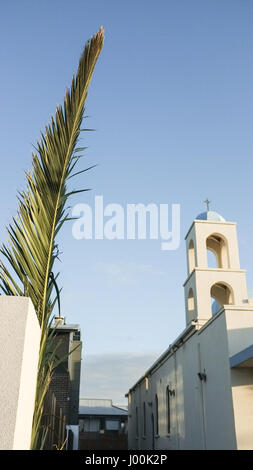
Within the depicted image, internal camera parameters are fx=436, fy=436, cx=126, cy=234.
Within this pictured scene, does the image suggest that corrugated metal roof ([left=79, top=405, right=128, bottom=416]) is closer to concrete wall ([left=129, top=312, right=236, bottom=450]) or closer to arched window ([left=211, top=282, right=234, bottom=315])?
concrete wall ([left=129, top=312, right=236, bottom=450])

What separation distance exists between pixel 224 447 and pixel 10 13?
416 inches

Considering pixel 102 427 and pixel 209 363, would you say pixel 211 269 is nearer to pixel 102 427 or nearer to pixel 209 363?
pixel 209 363

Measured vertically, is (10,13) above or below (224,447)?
above

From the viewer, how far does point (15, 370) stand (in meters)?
2.03

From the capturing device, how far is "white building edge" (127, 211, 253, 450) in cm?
1059

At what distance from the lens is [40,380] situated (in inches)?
104

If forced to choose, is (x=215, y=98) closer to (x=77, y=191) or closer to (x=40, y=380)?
(x=77, y=191)

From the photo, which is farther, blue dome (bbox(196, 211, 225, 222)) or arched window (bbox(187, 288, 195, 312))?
blue dome (bbox(196, 211, 225, 222))

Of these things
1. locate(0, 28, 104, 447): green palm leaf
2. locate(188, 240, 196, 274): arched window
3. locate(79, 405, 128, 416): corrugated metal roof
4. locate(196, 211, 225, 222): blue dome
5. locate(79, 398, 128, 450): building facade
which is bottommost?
locate(0, 28, 104, 447): green palm leaf

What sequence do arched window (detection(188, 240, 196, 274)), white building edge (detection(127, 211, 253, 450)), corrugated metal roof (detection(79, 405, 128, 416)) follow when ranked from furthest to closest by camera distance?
1. corrugated metal roof (detection(79, 405, 128, 416))
2. arched window (detection(188, 240, 196, 274))
3. white building edge (detection(127, 211, 253, 450))

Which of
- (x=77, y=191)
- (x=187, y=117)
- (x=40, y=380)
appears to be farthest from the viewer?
(x=187, y=117)

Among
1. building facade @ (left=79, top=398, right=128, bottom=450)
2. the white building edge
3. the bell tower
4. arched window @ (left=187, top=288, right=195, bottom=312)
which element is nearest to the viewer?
the white building edge

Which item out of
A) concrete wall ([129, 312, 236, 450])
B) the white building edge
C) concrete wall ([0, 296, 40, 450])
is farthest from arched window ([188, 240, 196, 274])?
concrete wall ([0, 296, 40, 450])
